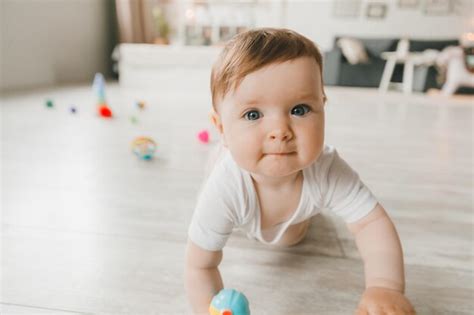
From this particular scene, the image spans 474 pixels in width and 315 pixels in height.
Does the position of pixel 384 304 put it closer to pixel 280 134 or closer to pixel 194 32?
pixel 280 134

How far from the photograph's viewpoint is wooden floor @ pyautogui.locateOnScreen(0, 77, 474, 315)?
0.56 meters

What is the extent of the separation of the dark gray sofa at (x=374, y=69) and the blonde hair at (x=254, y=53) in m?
3.99

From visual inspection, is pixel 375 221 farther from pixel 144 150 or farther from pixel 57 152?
pixel 57 152

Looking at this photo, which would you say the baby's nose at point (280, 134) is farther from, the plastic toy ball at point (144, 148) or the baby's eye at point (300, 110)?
the plastic toy ball at point (144, 148)

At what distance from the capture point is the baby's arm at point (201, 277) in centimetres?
52

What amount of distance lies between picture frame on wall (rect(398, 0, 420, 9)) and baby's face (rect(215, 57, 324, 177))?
5.26 meters

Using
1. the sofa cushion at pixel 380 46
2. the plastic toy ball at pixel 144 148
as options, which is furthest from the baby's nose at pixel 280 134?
the sofa cushion at pixel 380 46

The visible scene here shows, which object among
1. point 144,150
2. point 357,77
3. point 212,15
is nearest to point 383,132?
point 144,150

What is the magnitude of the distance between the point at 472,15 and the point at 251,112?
18.1 feet

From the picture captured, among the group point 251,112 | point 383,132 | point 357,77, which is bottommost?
point 357,77

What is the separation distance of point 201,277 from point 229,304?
0.08 meters

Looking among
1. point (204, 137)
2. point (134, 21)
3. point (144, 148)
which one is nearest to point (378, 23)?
point (134, 21)

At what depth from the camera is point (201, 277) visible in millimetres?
534

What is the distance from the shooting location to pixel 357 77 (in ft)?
14.1
